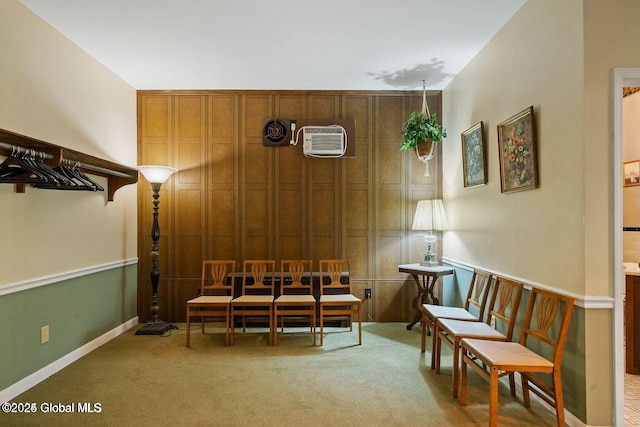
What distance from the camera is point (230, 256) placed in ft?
16.0

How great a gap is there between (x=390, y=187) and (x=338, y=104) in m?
1.27

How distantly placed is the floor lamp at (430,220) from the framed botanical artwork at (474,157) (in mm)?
550

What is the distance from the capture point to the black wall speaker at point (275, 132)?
16.0ft

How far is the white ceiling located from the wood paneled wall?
32 centimetres

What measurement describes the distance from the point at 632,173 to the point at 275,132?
3973 millimetres

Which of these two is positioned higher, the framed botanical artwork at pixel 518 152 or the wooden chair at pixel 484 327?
the framed botanical artwork at pixel 518 152

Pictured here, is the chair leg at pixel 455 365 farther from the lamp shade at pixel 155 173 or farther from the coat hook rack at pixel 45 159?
the lamp shade at pixel 155 173

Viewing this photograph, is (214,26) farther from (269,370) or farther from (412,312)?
(412,312)

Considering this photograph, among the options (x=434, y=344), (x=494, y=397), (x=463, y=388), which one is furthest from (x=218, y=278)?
(x=494, y=397)

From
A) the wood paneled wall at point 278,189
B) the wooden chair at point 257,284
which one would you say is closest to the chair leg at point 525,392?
the wood paneled wall at point 278,189

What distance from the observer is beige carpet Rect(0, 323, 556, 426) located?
8.23 feet

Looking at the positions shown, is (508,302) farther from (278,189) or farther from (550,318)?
(278,189)

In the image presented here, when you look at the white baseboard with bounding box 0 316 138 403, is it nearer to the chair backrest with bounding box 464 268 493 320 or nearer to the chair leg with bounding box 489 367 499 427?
the chair leg with bounding box 489 367 499 427

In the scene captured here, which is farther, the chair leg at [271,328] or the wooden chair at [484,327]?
the chair leg at [271,328]
